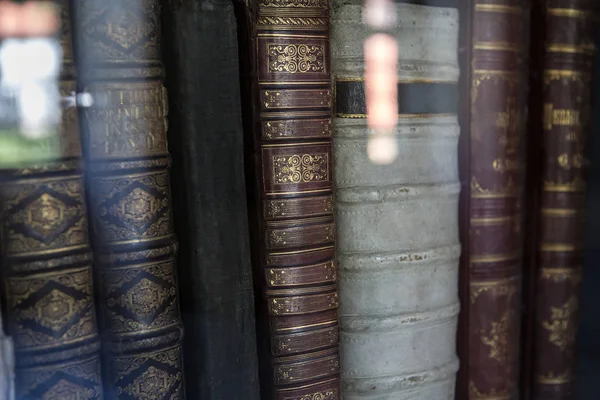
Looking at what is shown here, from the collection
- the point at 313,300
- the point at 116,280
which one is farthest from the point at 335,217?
the point at 116,280

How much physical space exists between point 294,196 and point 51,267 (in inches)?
9.0

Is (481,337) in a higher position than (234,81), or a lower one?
lower

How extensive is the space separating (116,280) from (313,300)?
197 millimetres

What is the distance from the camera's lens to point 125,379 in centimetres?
53

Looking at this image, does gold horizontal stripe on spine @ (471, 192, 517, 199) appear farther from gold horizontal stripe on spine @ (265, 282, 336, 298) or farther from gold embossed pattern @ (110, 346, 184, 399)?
gold embossed pattern @ (110, 346, 184, 399)

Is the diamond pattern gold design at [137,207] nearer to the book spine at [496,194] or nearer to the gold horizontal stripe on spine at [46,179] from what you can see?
the gold horizontal stripe on spine at [46,179]

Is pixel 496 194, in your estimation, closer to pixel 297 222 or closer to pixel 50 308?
pixel 297 222

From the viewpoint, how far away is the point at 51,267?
0.49 meters

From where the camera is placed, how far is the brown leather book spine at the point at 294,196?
571mm

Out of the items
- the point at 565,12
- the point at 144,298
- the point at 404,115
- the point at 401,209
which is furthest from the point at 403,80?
the point at 144,298

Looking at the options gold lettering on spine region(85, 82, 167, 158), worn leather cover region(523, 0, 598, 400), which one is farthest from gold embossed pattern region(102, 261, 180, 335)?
worn leather cover region(523, 0, 598, 400)

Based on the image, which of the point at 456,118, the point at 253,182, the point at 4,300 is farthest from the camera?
the point at 456,118

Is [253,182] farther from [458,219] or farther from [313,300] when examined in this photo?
[458,219]

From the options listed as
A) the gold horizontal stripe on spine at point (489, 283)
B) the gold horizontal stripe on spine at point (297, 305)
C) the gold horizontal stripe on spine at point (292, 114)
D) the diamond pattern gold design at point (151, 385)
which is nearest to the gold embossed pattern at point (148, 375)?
the diamond pattern gold design at point (151, 385)
